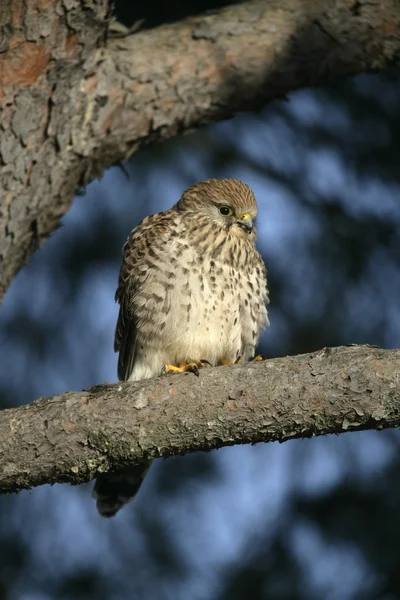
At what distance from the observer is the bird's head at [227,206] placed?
399 cm

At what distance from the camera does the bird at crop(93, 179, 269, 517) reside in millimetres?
3602

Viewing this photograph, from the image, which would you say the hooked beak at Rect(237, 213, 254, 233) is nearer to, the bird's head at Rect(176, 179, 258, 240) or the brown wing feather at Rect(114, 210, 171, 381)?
the bird's head at Rect(176, 179, 258, 240)

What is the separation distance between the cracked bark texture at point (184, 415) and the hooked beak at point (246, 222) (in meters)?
1.37

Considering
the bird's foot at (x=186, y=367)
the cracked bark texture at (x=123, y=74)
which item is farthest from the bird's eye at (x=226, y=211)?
the bird's foot at (x=186, y=367)

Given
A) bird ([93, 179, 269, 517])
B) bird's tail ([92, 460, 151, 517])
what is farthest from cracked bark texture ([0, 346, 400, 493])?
bird's tail ([92, 460, 151, 517])

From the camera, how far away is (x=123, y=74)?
333cm

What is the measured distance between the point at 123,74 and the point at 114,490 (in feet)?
5.65

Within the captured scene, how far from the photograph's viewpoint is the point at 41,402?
2.79 meters

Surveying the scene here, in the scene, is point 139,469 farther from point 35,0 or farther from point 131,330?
point 35,0

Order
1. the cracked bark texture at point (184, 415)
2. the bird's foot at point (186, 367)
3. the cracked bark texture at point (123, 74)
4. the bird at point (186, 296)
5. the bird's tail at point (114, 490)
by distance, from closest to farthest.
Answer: the cracked bark texture at point (184, 415) → the cracked bark texture at point (123, 74) → the bird's foot at point (186, 367) → the bird at point (186, 296) → the bird's tail at point (114, 490)

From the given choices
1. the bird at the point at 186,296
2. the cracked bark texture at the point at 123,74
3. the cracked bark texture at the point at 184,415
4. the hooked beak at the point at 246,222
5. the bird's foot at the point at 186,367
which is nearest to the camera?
the cracked bark texture at the point at 184,415

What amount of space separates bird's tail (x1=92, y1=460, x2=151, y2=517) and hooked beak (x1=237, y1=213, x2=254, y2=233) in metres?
1.16

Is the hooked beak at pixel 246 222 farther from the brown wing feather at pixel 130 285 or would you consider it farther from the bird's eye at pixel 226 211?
the brown wing feather at pixel 130 285

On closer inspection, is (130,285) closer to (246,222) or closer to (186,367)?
(186,367)
